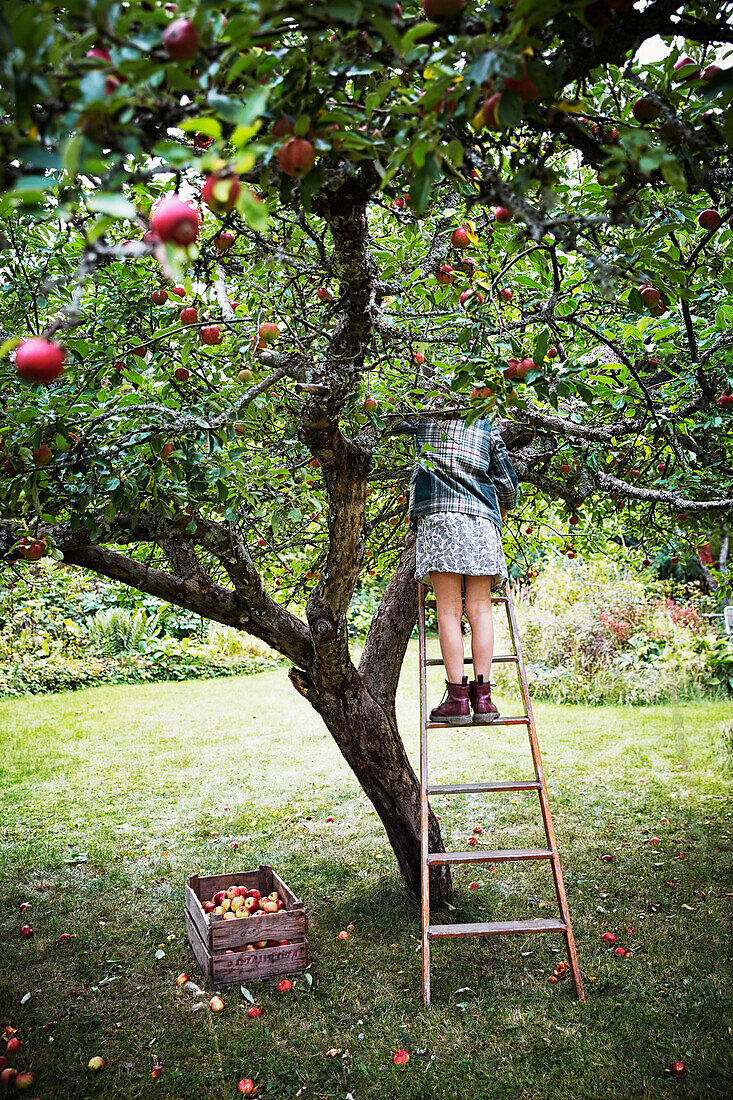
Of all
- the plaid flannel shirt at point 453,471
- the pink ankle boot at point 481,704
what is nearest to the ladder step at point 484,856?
the pink ankle boot at point 481,704

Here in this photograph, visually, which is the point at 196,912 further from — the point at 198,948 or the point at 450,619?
the point at 450,619

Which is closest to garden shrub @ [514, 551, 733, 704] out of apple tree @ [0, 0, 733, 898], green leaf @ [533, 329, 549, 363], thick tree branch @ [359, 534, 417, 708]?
apple tree @ [0, 0, 733, 898]

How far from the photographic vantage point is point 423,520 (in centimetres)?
330

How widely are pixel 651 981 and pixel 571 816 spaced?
7.23ft

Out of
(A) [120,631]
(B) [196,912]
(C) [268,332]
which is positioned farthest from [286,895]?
(A) [120,631]

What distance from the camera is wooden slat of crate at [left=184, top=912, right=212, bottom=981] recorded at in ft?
10.3

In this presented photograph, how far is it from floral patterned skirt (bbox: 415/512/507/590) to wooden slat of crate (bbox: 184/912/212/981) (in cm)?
178

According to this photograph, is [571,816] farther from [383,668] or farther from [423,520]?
[423,520]

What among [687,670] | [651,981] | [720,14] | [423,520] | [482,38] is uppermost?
[720,14]

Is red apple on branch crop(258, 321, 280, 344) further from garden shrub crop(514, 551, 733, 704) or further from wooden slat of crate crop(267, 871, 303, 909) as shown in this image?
garden shrub crop(514, 551, 733, 704)

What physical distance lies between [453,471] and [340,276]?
1403mm

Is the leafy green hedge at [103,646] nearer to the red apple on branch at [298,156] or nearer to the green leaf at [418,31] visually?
the red apple on branch at [298,156]


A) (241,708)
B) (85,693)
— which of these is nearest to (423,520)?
(241,708)

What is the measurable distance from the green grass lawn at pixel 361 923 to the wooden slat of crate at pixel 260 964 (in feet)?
0.22
